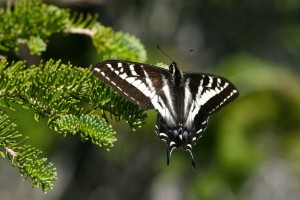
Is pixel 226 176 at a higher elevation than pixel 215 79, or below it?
below

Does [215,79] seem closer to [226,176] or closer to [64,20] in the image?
[64,20]

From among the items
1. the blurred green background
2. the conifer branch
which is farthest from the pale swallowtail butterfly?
the blurred green background

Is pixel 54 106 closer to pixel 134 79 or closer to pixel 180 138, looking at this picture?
pixel 134 79

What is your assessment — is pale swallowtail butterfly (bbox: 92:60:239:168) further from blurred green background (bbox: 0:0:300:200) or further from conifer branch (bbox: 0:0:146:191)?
blurred green background (bbox: 0:0:300:200)

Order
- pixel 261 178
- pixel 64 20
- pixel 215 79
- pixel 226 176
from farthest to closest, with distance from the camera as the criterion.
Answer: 1. pixel 261 178
2. pixel 226 176
3. pixel 215 79
4. pixel 64 20

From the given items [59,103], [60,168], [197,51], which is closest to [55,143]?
[60,168]

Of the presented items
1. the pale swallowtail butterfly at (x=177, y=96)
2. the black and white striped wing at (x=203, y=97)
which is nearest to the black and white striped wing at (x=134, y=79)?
the pale swallowtail butterfly at (x=177, y=96)
